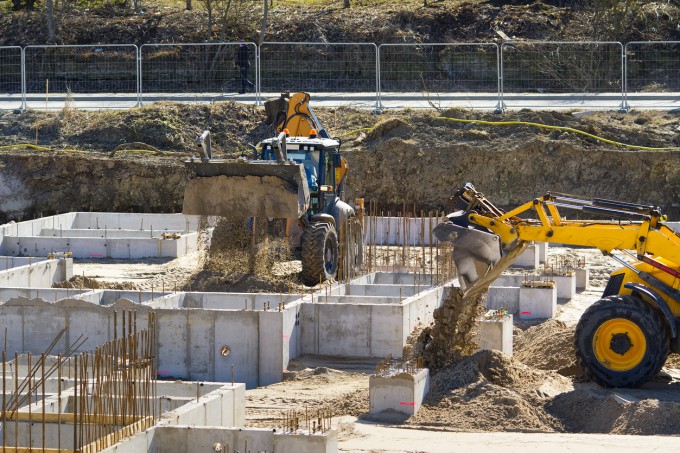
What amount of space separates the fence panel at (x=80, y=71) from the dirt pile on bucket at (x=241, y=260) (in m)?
14.6

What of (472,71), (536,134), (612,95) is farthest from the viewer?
(472,71)

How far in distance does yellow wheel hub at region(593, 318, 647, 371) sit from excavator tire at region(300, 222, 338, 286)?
5.63m

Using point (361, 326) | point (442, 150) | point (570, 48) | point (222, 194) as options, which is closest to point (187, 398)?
point (361, 326)

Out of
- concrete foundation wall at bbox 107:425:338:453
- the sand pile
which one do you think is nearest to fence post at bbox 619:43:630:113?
the sand pile

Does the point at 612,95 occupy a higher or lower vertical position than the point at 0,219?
higher

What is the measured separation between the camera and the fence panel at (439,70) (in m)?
31.0

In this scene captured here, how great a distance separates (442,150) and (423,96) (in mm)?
3413

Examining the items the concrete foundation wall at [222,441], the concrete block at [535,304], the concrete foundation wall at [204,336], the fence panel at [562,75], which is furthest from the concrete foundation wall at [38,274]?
the fence panel at [562,75]

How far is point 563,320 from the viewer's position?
1677 cm

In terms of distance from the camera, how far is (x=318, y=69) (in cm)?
3177

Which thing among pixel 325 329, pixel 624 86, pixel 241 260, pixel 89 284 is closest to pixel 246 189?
pixel 241 260

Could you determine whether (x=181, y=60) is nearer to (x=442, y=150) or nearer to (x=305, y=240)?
(x=442, y=150)

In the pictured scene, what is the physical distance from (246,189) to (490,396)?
240 inches

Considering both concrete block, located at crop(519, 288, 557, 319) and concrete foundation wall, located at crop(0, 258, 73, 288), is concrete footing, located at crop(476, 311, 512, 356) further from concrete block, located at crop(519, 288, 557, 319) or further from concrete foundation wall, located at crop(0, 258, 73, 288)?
concrete foundation wall, located at crop(0, 258, 73, 288)
